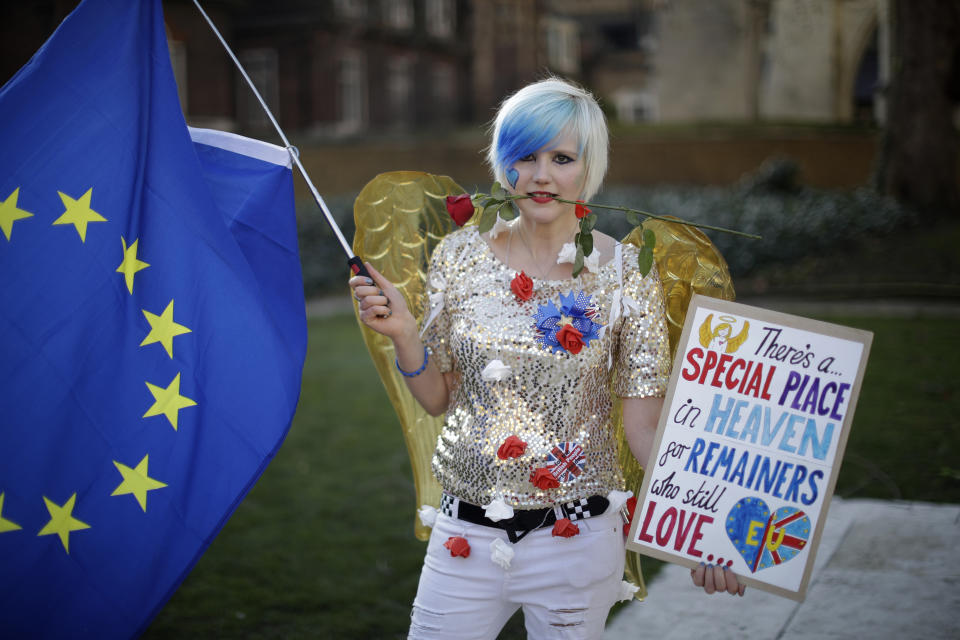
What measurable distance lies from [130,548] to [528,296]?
1131 mm

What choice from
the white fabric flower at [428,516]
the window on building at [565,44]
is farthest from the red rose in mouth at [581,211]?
the window on building at [565,44]

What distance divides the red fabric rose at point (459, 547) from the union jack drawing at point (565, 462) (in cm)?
27

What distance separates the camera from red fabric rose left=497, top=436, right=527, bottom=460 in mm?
2223

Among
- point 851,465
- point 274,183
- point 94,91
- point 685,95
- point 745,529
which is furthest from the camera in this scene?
point 685,95

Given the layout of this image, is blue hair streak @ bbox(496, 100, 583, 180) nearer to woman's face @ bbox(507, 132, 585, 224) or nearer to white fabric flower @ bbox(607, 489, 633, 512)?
woman's face @ bbox(507, 132, 585, 224)

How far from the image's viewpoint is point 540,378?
2268 millimetres

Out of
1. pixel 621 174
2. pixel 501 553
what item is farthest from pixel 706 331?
pixel 621 174

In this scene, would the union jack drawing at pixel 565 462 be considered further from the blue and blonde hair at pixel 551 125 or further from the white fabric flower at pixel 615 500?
the blue and blonde hair at pixel 551 125

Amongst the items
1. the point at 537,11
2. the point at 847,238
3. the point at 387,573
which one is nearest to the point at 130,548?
the point at 387,573

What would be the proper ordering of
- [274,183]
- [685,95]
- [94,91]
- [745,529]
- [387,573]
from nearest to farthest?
1. [745,529]
2. [94,91]
3. [274,183]
4. [387,573]
5. [685,95]

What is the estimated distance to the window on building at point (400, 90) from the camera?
24.4 m

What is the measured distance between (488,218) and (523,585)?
2.91ft

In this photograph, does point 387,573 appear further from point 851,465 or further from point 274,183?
point 851,465

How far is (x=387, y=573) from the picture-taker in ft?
15.0
